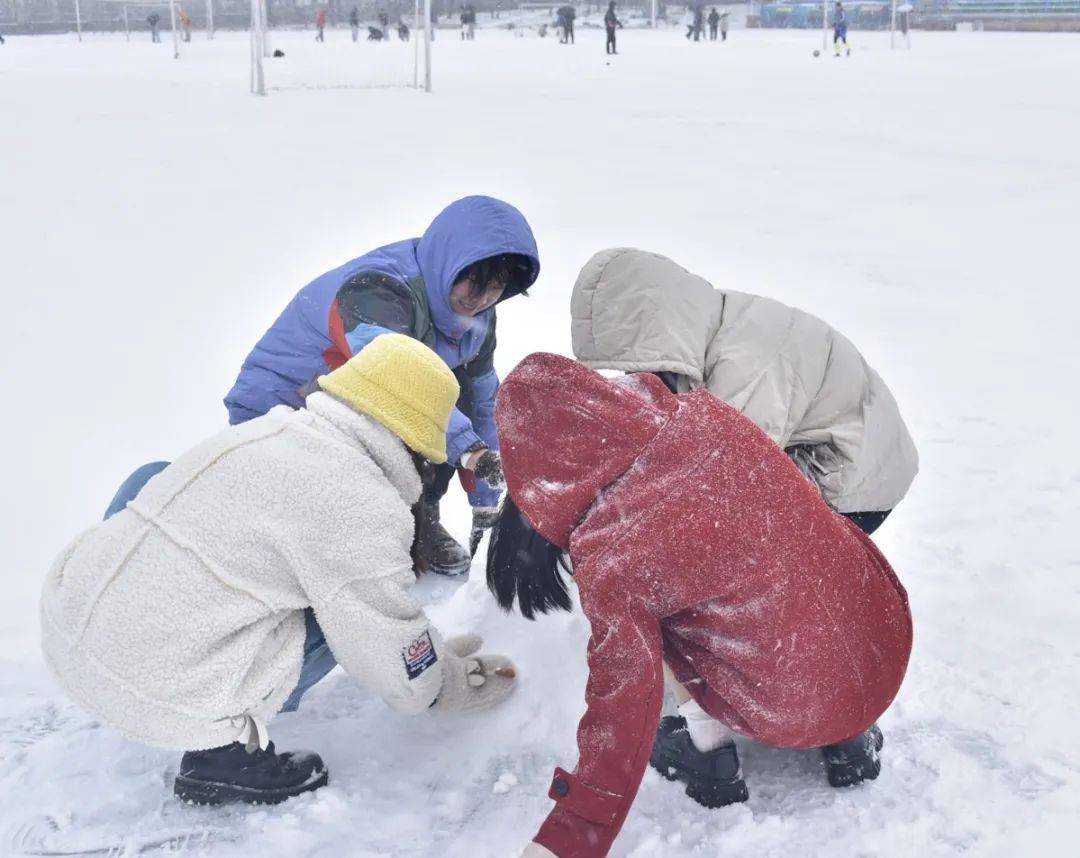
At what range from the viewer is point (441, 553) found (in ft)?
9.46

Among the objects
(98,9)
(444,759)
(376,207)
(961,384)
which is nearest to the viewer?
(444,759)

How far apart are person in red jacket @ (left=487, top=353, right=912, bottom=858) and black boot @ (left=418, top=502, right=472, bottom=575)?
122cm

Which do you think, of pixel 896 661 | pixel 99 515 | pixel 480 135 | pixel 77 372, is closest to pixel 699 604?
pixel 896 661

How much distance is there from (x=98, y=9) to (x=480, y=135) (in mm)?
34198

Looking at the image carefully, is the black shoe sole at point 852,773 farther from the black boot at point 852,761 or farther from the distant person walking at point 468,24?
the distant person walking at point 468,24

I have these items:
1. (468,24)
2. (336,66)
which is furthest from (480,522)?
(468,24)

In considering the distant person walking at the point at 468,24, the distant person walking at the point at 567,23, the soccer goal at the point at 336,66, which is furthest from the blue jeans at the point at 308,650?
the distant person walking at the point at 468,24

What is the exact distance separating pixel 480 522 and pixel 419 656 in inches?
44.3

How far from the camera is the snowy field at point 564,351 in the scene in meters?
1.96

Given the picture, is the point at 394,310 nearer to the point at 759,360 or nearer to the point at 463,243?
the point at 463,243

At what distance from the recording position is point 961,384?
4.16m

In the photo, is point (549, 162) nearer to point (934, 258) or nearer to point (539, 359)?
point (934, 258)

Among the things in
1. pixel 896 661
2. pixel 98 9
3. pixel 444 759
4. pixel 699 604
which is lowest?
pixel 444 759

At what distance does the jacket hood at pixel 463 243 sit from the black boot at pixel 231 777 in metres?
1.13
